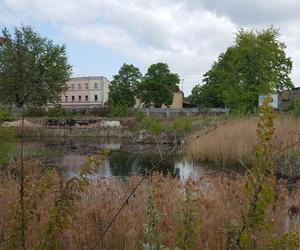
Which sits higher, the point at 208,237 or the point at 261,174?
the point at 261,174

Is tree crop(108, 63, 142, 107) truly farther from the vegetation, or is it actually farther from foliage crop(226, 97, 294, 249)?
foliage crop(226, 97, 294, 249)

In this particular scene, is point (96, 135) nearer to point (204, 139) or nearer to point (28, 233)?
point (204, 139)

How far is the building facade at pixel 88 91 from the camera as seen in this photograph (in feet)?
300

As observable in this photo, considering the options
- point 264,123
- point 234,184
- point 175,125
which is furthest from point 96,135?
point 264,123

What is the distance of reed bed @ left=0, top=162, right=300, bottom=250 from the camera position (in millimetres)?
4191

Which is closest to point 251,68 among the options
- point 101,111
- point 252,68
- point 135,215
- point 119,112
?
point 252,68

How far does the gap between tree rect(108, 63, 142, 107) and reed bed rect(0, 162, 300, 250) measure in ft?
197

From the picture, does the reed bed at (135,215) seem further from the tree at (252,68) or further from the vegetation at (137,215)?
the tree at (252,68)

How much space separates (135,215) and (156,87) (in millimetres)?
61612

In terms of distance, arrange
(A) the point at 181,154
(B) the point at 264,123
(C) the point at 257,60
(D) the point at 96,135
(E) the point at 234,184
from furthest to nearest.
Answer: (D) the point at 96,135, (C) the point at 257,60, (A) the point at 181,154, (E) the point at 234,184, (B) the point at 264,123

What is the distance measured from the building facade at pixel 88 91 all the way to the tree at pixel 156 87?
24.7 meters

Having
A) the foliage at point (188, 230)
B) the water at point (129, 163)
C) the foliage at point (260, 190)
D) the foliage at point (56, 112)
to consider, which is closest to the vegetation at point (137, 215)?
the foliage at point (188, 230)

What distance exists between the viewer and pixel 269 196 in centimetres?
239

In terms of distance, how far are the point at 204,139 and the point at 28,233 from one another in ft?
43.8
